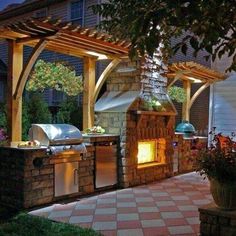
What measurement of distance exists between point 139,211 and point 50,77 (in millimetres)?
2630

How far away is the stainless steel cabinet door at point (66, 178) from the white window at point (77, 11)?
697 centimetres

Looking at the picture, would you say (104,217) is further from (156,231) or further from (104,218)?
(156,231)

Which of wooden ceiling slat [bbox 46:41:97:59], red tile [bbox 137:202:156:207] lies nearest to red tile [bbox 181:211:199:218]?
red tile [bbox 137:202:156:207]

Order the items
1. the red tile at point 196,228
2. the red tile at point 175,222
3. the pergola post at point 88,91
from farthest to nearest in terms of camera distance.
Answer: the pergola post at point 88,91, the red tile at point 175,222, the red tile at point 196,228

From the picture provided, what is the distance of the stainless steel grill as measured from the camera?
603cm

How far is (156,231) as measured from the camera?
4.68 m

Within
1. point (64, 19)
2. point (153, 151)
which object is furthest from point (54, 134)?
point (64, 19)

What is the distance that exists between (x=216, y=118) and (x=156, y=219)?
288 inches

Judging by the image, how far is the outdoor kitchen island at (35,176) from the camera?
5.70 m

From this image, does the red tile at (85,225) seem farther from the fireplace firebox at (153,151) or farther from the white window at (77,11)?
the white window at (77,11)

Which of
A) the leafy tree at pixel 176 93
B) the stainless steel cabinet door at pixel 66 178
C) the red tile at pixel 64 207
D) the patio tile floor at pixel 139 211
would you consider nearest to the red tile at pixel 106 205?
the patio tile floor at pixel 139 211

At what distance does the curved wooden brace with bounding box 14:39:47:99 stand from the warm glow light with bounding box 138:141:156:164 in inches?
130

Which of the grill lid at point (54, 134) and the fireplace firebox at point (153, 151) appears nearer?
the grill lid at point (54, 134)

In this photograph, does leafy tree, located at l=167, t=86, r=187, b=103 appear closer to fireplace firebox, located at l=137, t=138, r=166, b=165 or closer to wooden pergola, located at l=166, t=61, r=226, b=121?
wooden pergola, located at l=166, t=61, r=226, b=121
